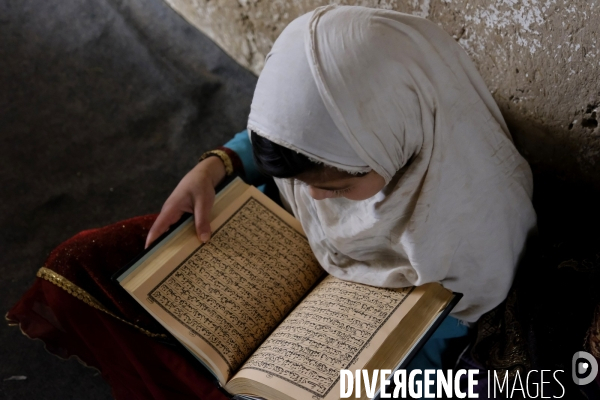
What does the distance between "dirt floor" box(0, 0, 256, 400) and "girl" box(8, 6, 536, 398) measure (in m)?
0.52

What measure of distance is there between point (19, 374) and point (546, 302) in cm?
125

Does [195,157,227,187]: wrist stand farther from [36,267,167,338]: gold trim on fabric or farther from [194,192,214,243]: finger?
[36,267,167,338]: gold trim on fabric

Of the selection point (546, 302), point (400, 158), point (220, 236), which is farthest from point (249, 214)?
point (546, 302)

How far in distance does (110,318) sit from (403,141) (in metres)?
0.63

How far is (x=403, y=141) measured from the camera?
65cm

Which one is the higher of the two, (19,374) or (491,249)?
(491,249)

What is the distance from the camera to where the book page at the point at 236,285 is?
0.82 meters

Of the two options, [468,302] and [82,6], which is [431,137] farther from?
[82,6]

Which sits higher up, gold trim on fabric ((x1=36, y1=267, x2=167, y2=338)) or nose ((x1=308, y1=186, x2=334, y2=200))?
nose ((x1=308, y1=186, x2=334, y2=200))

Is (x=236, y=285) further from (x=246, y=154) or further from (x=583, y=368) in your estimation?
(x=583, y=368)

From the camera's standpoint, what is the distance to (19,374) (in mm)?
1327

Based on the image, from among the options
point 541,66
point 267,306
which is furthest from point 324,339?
point 541,66

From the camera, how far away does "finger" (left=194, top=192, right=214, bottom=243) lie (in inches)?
35.3

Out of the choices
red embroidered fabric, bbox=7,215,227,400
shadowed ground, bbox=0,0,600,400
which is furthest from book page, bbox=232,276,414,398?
shadowed ground, bbox=0,0,600,400
